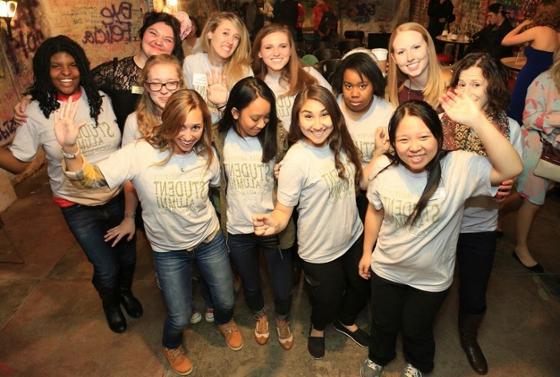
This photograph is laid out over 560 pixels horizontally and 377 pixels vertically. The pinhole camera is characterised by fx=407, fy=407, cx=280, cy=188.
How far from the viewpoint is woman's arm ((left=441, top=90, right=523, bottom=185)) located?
177 cm

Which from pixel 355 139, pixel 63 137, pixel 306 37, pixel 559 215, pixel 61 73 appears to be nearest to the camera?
pixel 63 137

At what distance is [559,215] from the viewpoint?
420cm

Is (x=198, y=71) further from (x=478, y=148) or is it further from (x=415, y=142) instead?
(x=478, y=148)

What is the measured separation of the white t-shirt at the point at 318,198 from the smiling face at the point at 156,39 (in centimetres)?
130

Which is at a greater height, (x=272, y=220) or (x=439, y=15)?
(x=439, y=15)

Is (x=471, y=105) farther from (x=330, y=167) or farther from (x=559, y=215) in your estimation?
(x=559, y=215)

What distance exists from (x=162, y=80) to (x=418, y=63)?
159 cm

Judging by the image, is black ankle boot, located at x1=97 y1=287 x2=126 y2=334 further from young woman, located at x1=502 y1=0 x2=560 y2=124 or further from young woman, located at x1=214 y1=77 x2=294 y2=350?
young woman, located at x1=502 y1=0 x2=560 y2=124

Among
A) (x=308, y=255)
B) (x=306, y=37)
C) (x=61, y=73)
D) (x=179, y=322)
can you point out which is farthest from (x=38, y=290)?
(x=306, y=37)

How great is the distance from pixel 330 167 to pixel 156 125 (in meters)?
1.06

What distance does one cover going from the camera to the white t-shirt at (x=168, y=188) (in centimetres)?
218

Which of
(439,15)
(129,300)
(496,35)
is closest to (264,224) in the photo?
(129,300)

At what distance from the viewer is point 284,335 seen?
2.85 m

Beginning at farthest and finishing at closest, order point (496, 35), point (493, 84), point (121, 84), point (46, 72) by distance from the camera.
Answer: point (496, 35)
point (121, 84)
point (46, 72)
point (493, 84)
